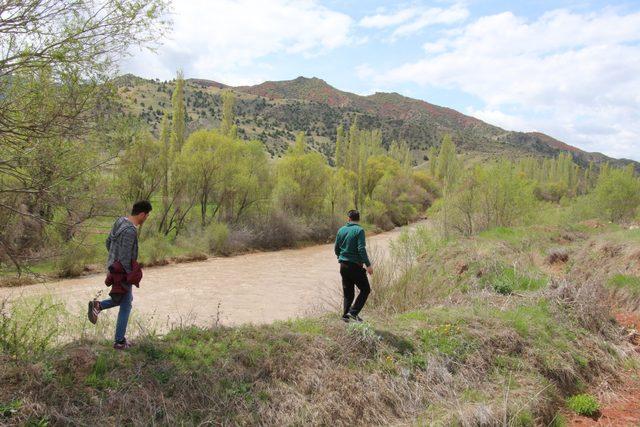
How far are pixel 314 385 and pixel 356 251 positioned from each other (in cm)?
239

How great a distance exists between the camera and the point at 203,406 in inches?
209

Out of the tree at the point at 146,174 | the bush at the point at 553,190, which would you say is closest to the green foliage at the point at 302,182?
the tree at the point at 146,174

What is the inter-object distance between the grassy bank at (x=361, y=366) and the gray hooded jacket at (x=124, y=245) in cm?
114

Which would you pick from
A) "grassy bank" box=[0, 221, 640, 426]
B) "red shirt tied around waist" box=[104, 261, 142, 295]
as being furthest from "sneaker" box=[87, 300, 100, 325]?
"grassy bank" box=[0, 221, 640, 426]

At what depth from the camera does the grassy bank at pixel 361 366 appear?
4984mm

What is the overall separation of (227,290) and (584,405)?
1473 cm

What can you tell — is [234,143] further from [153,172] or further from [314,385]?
[314,385]

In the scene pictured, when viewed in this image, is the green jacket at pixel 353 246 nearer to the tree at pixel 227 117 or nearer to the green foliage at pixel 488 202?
the green foliage at pixel 488 202

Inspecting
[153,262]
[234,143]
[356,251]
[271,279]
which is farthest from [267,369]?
[234,143]

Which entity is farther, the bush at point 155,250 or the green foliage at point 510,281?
the bush at point 155,250

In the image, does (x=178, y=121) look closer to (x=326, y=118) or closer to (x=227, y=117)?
(x=227, y=117)

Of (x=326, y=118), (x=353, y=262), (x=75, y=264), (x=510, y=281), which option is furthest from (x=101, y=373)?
(x=326, y=118)

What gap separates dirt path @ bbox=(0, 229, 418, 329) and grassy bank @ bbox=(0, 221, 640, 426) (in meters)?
3.35

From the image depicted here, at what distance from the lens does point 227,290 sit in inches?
762
